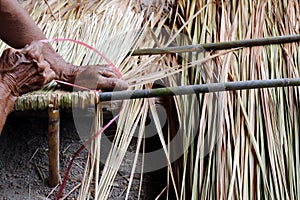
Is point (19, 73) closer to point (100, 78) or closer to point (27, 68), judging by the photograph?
point (27, 68)

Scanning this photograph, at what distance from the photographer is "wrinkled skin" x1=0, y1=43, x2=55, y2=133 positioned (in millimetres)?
913

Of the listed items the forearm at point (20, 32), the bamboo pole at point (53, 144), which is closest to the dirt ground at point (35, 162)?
the bamboo pole at point (53, 144)

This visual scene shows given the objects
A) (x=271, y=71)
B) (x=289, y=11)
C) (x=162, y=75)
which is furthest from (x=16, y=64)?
(x=289, y=11)

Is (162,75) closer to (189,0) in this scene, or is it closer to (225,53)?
(225,53)

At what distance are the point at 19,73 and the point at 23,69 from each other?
12 millimetres

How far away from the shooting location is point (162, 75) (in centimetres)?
113

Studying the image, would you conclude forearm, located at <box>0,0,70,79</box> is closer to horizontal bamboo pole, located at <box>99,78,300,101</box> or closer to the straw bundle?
the straw bundle

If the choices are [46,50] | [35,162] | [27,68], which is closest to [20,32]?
[46,50]

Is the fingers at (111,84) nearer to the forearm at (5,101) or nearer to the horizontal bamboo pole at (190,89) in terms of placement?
the horizontal bamboo pole at (190,89)

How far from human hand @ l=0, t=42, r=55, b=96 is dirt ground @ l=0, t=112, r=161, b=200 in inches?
13.2

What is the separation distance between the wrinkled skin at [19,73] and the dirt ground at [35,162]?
1.11 feet

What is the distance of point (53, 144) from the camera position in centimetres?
110

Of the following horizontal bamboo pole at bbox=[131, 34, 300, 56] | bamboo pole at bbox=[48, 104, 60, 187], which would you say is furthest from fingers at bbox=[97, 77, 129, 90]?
horizontal bamboo pole at bbox=[131, 34, 300, 56]

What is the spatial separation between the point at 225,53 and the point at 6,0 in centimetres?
55
